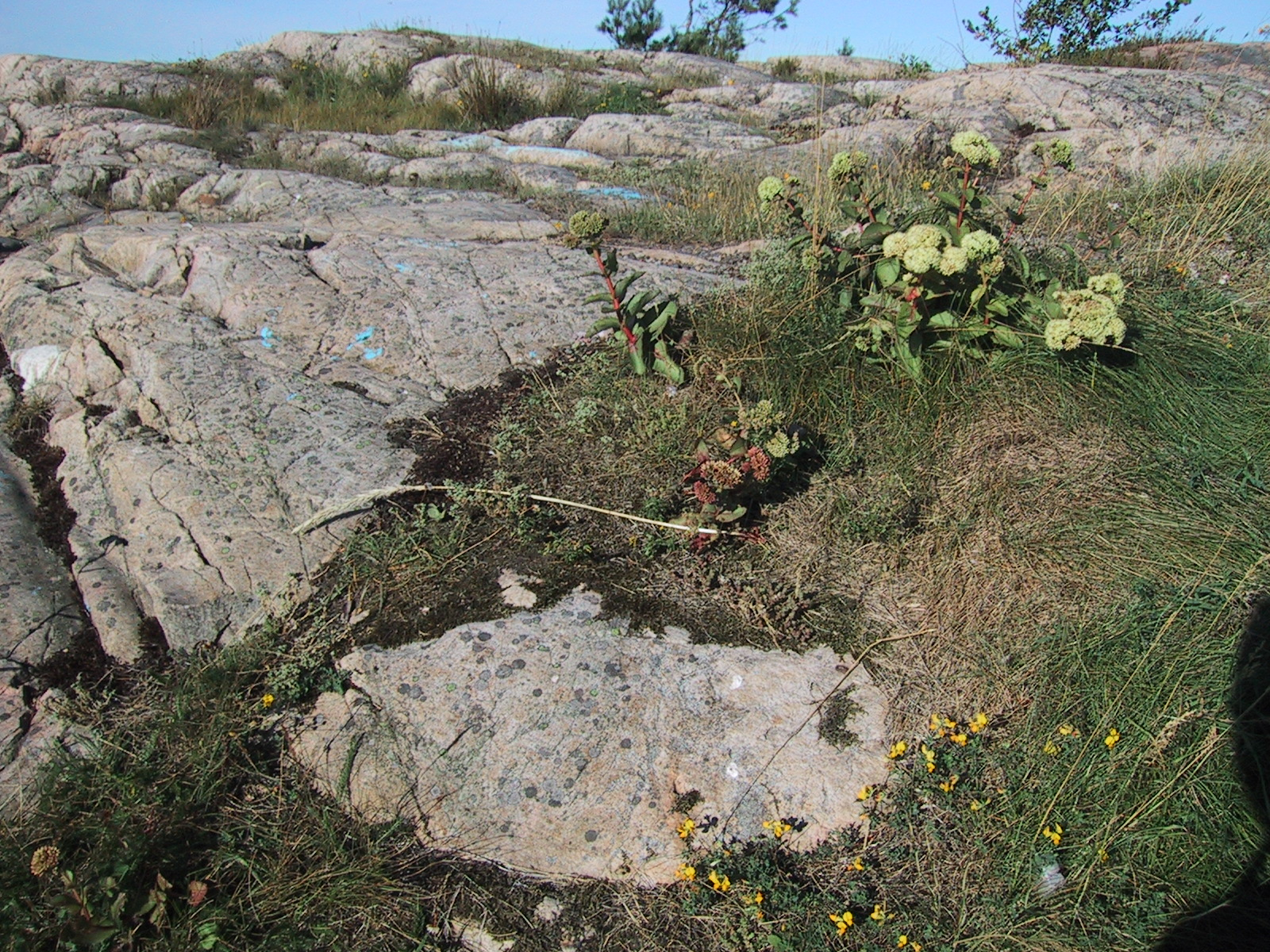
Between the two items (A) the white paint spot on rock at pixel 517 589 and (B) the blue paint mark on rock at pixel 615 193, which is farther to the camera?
(B) the blue paint mark on rock at pixel 615 193

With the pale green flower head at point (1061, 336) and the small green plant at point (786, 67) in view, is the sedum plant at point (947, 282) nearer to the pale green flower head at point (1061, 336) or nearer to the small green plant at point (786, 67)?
the pale green flower head at point (1061, 336)

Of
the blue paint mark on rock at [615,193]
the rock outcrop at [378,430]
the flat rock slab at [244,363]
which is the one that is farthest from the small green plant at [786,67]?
the flat rock slab at [244,363]

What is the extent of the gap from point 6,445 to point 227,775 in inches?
Answer: 87.1

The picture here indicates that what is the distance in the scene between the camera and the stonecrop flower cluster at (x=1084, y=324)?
2.65 m

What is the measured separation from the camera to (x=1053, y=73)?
7.72 metres

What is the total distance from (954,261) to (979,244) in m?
0.12

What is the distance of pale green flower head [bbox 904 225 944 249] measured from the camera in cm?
272

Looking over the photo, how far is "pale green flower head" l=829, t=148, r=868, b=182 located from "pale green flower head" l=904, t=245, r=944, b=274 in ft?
1.83

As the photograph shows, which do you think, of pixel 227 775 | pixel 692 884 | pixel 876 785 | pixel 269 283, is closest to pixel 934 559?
pixel 876 785

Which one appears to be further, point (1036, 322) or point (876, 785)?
point (1036, 322)

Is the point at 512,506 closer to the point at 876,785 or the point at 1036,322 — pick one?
the point at 876,785

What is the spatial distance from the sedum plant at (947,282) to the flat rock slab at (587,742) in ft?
4.22

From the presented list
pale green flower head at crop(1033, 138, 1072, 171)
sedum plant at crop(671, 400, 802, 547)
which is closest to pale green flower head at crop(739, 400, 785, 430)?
sedum plant at crop(671, 400, 802, 547)

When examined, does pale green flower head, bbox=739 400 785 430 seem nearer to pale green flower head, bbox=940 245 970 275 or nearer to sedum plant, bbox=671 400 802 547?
sedum plant, bbox=671 400 802 547
